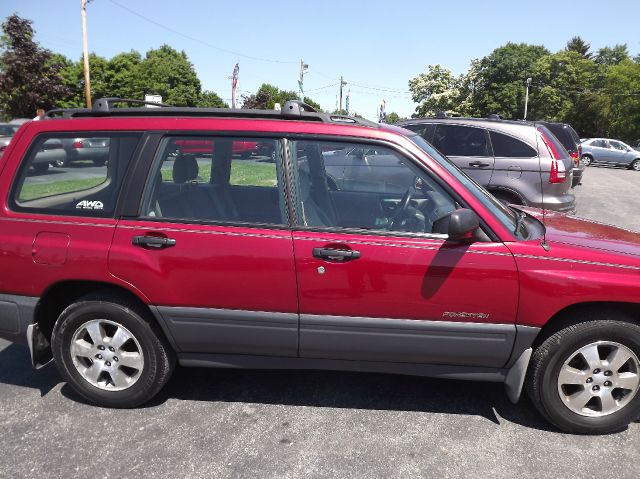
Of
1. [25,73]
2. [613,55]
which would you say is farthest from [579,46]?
[25,73]

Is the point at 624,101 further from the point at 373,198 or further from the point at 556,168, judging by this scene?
the point at 373,198

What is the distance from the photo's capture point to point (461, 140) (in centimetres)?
751

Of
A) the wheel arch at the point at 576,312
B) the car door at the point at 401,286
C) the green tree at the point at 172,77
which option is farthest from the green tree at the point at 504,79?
the car door at the point at 401,286

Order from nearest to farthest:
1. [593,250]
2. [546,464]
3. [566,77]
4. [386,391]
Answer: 1. [546,464]
2. [593,250]
3. [386,391]
4. [566,77]

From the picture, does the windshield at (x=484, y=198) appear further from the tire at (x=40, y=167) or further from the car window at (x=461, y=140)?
the car window at (x=461, y=140)

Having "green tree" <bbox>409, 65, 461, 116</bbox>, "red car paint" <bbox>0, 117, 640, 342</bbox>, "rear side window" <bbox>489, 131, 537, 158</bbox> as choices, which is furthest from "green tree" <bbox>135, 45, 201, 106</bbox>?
"red car paint" <bbox>0, 117, 640, 342</bbox>

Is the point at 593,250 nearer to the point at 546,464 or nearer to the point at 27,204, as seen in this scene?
the point at 546,464

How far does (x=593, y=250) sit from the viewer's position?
9.35ft

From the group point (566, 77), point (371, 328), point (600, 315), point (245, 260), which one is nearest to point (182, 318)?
point (245, 260)

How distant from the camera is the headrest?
128 inches

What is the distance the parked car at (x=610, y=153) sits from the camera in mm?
26234

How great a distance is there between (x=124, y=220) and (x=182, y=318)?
680 millimetres

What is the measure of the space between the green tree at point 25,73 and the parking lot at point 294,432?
32.6m

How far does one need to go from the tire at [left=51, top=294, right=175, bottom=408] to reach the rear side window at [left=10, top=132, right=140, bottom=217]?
0.59m
